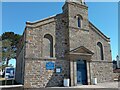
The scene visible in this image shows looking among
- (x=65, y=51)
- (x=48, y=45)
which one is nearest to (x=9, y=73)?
(x=48, y=45)

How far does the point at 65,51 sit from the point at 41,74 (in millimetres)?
3791

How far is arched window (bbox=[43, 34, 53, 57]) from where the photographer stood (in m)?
16.1

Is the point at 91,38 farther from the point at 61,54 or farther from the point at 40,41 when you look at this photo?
the point at 40,41

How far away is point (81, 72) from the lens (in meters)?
17.2

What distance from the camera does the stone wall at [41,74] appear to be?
580 inches

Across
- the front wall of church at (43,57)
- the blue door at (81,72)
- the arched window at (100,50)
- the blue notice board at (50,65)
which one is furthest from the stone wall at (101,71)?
the blue notice board at (50,65)

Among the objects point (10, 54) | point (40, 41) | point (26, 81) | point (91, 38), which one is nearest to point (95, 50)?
point (91, 38)

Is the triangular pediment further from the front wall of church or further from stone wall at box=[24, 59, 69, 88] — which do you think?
stone wall at box=[24, 59, 69, 88]

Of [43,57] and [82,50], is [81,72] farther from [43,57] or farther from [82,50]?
[43,57]

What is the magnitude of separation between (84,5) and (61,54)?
7431mm

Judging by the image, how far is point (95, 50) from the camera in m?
19.0

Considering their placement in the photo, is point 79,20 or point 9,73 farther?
point 79,20

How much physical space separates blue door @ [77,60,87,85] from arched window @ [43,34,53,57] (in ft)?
11.6

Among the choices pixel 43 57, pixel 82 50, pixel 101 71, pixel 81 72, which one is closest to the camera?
pixel 43 57
